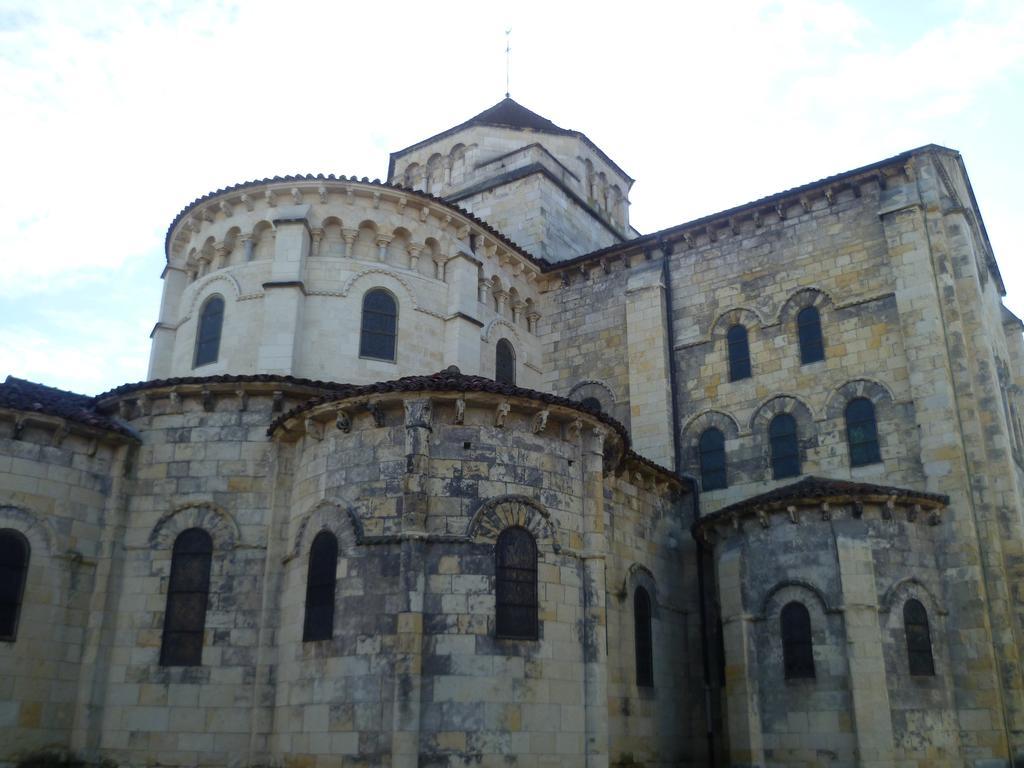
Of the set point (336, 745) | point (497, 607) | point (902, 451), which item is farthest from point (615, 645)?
point (902, 451)

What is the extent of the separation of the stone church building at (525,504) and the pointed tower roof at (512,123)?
8725mm

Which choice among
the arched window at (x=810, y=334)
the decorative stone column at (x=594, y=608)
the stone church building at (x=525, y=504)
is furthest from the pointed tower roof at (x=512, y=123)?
the decorative stone column at (x=594, y=608)

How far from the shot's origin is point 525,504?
1507 centimetres

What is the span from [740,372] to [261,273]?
11.9m

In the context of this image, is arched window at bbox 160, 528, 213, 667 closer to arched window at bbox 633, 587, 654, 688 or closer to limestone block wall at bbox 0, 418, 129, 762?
limestone block wall at bbox 0, 418, 129, 762

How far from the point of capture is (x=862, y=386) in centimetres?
2066

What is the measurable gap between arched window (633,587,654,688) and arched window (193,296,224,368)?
11.0 metres

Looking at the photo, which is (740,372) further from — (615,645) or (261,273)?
(261,273)

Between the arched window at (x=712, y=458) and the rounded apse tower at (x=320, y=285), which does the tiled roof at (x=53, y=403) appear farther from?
the arched window at (x=712, y=458)

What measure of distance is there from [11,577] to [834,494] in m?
14.9

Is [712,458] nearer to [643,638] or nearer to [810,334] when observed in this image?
[810,334]

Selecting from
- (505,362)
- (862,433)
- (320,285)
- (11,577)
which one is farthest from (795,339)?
(11,577)

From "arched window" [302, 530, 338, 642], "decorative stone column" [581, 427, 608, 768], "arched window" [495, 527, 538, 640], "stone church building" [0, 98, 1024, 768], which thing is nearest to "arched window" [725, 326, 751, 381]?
"stone church building" [0, 98, 1024, 768]

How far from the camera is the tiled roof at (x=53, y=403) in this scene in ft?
Answer: 52.7
